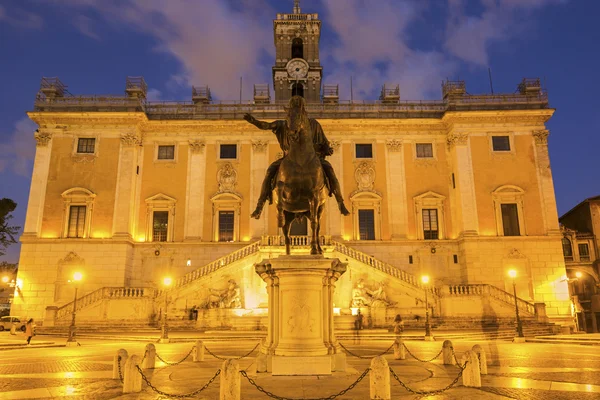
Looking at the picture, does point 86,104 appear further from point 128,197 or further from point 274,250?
point 274,250

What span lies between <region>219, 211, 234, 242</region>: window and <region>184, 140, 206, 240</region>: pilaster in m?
1.27

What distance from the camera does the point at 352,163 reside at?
3469 centimetres

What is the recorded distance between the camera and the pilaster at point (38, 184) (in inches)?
1265

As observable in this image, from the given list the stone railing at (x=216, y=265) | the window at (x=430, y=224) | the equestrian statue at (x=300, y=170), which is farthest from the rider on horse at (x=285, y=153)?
the window at (x=430, y=224)

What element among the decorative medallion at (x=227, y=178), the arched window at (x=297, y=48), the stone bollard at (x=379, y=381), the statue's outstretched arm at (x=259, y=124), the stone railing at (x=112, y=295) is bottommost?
the stone bollard at (x=379, y=381)

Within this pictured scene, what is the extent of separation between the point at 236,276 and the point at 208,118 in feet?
41.5

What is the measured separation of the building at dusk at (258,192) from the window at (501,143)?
0.08m

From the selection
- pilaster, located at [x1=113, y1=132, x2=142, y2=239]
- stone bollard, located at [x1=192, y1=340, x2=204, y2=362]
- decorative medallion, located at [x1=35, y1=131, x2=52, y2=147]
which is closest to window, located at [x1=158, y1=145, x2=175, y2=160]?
pilaster, located at [x1=113, y1=132, x2=142, y2=239]

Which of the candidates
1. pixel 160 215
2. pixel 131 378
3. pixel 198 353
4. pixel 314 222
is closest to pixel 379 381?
pixel 314 222

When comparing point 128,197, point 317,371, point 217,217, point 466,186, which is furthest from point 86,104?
Answer: point 317,371

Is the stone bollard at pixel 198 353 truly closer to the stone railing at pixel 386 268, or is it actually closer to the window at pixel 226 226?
the stone railing at pixel 386 268

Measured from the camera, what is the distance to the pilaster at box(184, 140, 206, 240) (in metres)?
33.2

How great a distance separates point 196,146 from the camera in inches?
1369

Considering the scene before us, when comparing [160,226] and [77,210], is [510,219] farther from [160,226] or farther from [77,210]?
[77,210]
